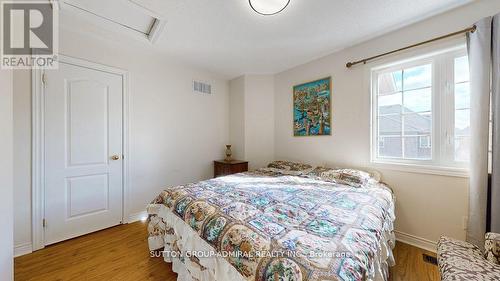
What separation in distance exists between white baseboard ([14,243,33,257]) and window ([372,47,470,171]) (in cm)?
393

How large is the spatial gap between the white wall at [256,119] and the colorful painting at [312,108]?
0.55 metres

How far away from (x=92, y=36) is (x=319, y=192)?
3.16 meters

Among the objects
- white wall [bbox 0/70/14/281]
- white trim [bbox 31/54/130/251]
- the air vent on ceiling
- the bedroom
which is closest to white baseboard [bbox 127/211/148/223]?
the bedroom

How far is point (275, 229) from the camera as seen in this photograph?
3.60 feet

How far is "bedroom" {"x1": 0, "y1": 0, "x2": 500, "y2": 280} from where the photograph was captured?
55.2 inches

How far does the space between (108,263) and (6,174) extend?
3.54 feet

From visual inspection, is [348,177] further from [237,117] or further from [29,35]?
[29,35]

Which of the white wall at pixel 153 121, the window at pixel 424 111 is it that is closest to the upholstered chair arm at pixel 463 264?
the window at pixel 424 111

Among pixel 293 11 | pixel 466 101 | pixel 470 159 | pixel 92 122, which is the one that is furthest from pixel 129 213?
pixel 466 101

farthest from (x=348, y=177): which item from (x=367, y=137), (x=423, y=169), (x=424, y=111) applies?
(x=424, y=111)

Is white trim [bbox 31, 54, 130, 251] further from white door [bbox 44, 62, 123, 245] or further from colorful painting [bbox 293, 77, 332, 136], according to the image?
colorful painting [bbox 293, 77, 332, 136]

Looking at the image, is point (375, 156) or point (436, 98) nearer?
point (436, 98)

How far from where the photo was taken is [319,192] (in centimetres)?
183

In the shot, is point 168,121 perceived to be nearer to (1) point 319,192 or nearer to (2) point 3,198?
(2) point 3,198
